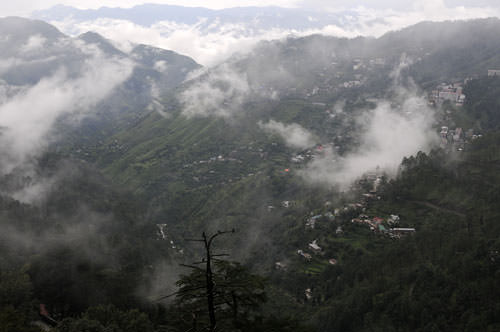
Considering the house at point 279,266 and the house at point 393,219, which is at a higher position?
the house at point 393,219

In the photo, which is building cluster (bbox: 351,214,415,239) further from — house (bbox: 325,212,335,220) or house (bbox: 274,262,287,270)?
house (bbox: 274,262,287,270)

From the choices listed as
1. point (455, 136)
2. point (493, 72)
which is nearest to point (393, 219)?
point (455, 136)

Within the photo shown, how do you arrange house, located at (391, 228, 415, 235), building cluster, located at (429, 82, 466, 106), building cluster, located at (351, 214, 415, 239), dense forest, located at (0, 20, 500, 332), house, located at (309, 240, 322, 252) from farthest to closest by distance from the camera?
building cluster, located at (429, 82, 466, 106)
house, located at (309, 240, 322, 252)
building cluster, located at (351, 214, 415, 239)
house, located at (391, 228, 415, 235)
dense forest, located at (0, 20, 500, 332)

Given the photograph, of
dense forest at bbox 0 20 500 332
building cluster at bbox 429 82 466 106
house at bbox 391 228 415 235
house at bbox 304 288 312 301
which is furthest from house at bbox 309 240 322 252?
building cluster at bbox 429 82 466 106

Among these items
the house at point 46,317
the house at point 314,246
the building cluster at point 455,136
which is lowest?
the house at point 314,246

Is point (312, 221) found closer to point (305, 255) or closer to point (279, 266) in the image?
point (305, 255)

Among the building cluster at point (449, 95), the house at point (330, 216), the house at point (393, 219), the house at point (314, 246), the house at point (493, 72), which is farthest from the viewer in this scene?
the house at point (493, 72)

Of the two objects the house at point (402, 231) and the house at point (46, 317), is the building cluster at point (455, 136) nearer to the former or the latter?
the house at point (402, 231)

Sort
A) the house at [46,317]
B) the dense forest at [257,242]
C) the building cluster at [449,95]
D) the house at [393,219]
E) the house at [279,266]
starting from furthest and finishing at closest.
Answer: the building cluster at [449,95], the house at [393,219], the house at [279,266], the house at [46,317], the dense forest at [257,242]

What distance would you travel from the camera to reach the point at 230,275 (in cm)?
1447

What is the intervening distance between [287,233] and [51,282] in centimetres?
5748

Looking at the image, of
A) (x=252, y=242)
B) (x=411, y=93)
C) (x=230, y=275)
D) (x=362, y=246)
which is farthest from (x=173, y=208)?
(x=411, y=93)

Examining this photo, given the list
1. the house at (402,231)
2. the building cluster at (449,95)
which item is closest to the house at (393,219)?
the house at (402,231)

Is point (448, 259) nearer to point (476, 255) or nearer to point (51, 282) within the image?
point (476, 255)
